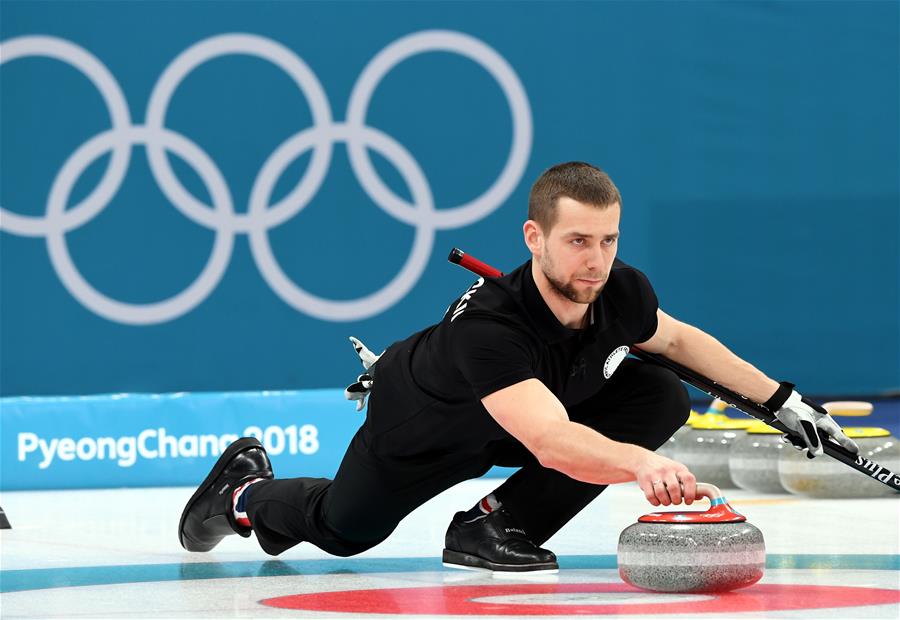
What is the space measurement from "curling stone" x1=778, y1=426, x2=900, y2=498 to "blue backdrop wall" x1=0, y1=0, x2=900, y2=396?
7.13 ft

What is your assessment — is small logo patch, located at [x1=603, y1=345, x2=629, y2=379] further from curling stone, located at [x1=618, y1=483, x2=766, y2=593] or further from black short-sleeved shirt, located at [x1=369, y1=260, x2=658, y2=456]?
curling stone, located at [x1=618, y1=483, x2=766, y2=593]

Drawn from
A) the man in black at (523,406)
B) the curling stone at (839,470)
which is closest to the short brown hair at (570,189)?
the man in black at (523,406)

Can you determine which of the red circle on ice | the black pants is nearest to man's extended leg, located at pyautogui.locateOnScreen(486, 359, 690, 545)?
the black pants

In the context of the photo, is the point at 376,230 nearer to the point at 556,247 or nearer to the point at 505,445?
the point at 505,445

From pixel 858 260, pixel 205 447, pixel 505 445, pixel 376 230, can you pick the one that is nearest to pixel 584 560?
pixel 505 445

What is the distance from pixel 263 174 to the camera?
790 centimetres

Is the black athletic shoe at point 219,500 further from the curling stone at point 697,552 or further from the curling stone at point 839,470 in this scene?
the curling stone at point 839,470

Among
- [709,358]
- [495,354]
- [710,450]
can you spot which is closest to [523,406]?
[495,354]

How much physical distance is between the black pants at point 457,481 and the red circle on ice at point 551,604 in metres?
0.41

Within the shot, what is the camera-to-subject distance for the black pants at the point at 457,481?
396 cm

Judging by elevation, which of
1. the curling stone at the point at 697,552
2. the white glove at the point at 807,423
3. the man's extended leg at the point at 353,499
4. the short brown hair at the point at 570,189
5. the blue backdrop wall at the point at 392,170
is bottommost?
the curling stone at the point at 697,552

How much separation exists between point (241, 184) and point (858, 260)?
11.2ft

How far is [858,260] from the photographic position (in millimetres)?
8305

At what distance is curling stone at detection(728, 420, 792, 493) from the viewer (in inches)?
243
